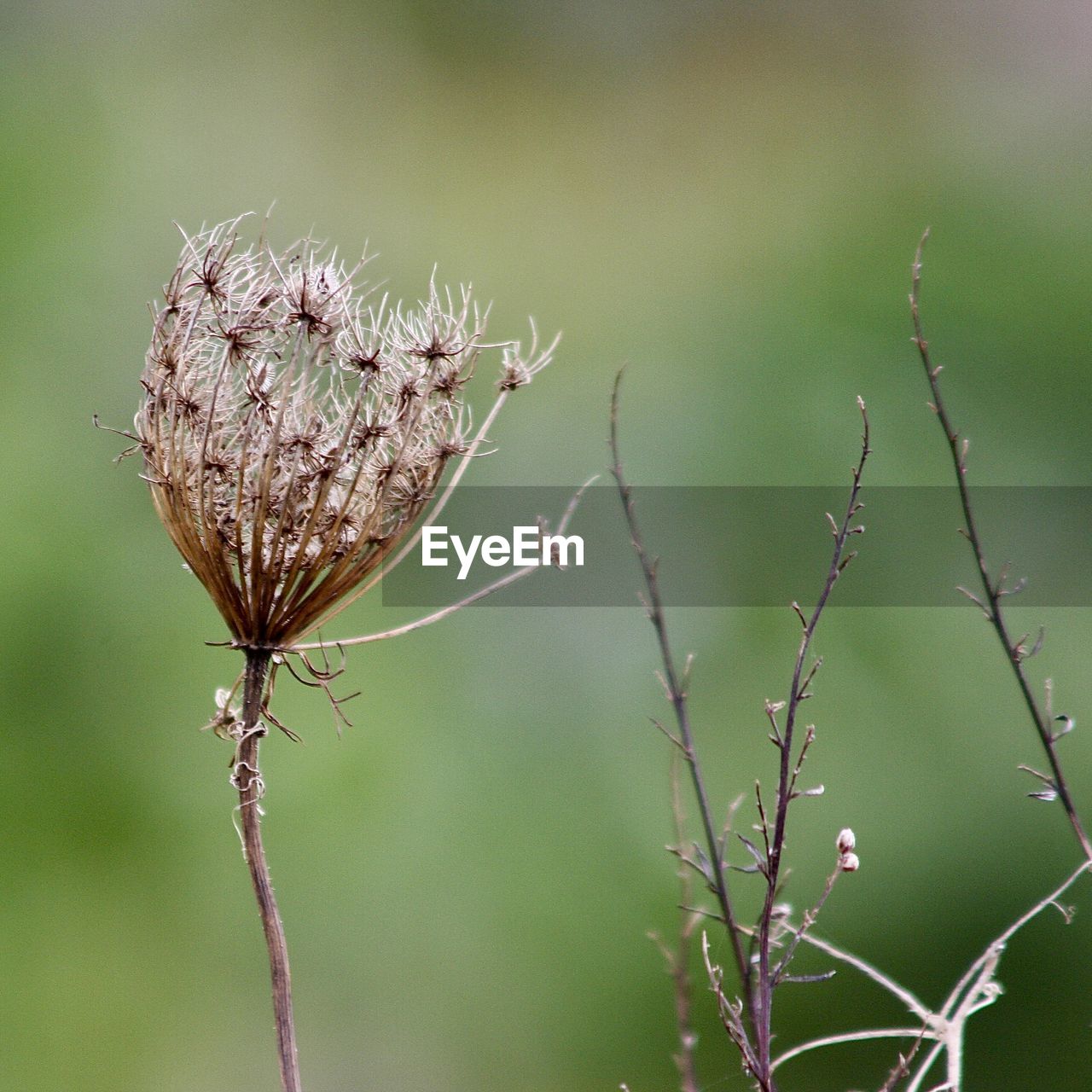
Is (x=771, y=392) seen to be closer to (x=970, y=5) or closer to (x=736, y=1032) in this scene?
(x=970, y=5)

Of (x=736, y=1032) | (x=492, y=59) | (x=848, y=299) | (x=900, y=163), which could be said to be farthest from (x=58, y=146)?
(x=736, y=1032)

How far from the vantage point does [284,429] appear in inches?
31.4

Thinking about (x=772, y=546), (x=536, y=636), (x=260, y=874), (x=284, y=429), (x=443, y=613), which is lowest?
(x=260, y=874)

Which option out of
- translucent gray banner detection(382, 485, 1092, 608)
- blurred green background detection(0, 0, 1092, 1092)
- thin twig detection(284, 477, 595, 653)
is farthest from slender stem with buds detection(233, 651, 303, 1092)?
blurred green background detection(0, 0, 1092, 1092)

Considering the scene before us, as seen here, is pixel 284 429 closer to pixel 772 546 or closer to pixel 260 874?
pixel 260 874

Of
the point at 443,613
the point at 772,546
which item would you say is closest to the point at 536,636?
the point at 772,546

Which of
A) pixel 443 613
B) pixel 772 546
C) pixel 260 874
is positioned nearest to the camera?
pixel 260 874

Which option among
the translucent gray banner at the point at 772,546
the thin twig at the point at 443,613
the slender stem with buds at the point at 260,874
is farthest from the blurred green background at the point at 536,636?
the slender stem with buds at the point at 260,874

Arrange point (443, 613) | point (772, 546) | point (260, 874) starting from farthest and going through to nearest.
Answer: point (772, 546)
point (443, 613)
point (260, 874)

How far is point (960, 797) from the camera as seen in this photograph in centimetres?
271

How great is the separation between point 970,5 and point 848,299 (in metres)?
1.31

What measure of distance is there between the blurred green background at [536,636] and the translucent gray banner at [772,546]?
6 centimetres

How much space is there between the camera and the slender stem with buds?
2.12 ft

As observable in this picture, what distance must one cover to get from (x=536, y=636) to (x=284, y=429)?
2365 millimetres
